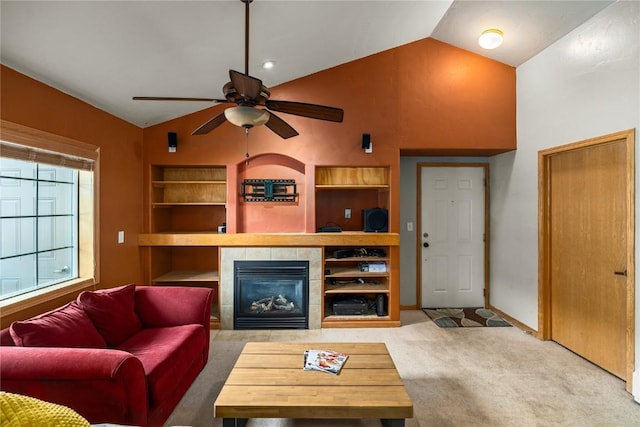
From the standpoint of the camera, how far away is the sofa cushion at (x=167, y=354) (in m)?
1.94

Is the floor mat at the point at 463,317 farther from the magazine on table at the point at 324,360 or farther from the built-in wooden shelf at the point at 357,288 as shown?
the magazine on table at the point at 324,360

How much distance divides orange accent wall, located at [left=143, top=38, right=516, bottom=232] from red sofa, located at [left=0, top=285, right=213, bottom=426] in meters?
1.76

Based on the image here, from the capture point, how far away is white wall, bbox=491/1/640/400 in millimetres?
2518

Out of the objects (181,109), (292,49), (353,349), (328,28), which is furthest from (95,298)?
(328,28)

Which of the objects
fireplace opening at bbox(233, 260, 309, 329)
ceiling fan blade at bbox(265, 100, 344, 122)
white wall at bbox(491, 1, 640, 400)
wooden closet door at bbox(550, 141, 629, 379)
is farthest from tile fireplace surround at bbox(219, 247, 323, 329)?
wooden closet door at bbox(550, 141, 629, 379)

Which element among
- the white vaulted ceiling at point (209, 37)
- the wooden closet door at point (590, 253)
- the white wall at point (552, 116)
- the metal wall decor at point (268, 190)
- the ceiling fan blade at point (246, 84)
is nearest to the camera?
the ceiling fan blade at point (246, 84)

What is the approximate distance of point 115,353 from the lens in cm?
172

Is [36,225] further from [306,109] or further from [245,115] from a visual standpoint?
[306,109]

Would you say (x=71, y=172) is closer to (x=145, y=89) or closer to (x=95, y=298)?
(x=145, y=89)

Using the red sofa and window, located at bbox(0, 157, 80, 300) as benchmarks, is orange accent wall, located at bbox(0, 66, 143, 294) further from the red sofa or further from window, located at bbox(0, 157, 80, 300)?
the red sofa

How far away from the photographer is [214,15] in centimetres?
236

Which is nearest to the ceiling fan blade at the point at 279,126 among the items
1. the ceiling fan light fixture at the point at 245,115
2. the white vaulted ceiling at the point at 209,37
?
the ceiling fan light fixture at the point at 245,115

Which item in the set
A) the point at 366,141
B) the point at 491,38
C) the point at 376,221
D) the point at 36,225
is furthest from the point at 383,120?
the point at 36,225

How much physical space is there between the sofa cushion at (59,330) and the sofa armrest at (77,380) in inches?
6.8
